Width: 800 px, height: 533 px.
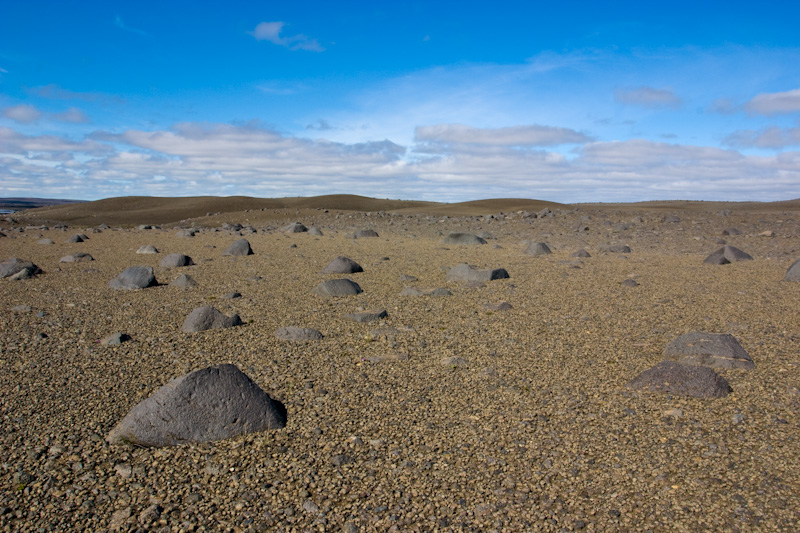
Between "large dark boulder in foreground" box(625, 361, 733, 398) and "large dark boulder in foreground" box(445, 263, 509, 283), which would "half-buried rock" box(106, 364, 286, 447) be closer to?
"large dark boulder in foreground" box(625, 361, 733, 398)

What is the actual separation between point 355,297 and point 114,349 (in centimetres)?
301

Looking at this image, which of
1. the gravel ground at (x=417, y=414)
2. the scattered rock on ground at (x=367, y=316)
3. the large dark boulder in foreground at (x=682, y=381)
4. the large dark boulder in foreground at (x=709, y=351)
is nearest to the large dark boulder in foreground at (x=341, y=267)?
the gravel ground at (x=417, y=414)

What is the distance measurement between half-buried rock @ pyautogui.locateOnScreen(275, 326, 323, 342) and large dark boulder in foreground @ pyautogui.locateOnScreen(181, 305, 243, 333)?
66 cm

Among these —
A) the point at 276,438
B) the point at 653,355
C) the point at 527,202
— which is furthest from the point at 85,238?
the point at 527,202

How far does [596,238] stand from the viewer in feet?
47.5

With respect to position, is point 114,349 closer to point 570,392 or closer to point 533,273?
point 570,392

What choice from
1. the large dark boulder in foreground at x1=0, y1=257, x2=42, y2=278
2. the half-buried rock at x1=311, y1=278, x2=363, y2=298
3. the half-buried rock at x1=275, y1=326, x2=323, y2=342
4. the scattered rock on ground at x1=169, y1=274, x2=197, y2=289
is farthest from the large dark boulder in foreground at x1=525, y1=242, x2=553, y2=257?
the large dark boulder in foreground at x1=0, y1=257, x2=42, y2=278

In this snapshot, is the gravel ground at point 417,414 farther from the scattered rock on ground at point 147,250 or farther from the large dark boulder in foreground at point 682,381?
the scattered rock on ground at point 147,250

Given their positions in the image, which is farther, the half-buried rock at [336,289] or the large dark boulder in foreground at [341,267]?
the large dark boulder in foreground at [341,267]

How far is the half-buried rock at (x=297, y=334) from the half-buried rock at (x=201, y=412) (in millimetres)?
1594

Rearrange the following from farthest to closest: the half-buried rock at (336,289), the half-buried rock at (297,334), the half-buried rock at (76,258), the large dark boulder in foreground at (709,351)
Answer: the half-buried rock at (76,258), the half-buried rock at (336,289), the half-buried rock at (297,334), the large dark boulder in foreground at (709,351)

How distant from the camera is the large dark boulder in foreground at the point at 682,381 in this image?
387cm

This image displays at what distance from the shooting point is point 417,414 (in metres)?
3.66

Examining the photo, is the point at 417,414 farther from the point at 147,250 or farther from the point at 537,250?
the point at 147,250
